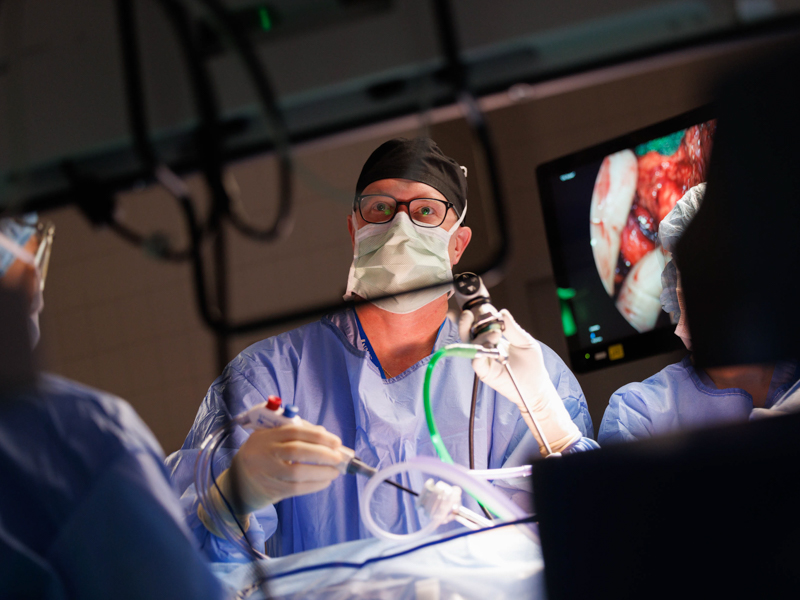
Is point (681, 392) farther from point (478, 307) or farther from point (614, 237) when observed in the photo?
point (478, 307)

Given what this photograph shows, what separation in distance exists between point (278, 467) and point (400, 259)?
580 millimetres

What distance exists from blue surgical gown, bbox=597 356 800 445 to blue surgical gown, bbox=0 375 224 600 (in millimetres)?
1062

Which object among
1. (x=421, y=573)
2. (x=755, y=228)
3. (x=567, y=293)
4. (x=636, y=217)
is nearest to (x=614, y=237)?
(x=636, y=217)

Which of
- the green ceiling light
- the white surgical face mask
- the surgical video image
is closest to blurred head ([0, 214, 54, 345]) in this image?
the white surgical face mask

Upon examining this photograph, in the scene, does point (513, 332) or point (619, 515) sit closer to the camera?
point (619, 515)

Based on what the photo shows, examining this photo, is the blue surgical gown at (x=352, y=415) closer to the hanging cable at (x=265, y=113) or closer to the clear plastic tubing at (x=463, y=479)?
the clear plastic tubing at (x=463, y=479)

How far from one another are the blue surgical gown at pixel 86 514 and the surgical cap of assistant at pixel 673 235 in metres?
1.12

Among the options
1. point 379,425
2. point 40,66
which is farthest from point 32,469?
point 379,425

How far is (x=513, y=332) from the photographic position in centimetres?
115

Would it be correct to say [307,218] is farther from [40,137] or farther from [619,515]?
[619,515]

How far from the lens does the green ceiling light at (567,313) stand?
1220mm

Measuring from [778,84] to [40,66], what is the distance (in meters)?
0.72

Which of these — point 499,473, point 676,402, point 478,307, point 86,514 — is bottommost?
point 676,402

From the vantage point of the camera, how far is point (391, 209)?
1.42 m
